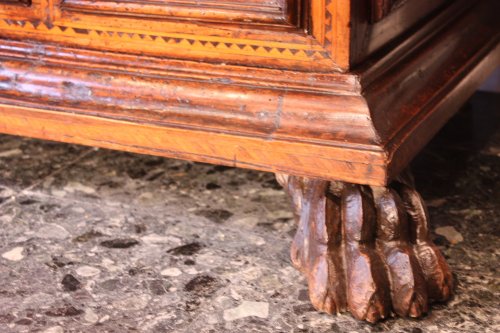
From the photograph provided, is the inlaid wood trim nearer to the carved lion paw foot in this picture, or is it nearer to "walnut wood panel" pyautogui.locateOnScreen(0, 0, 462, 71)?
"walnut wood panel" pyautogui.locateOnScreen(0, 0, 462, 71)

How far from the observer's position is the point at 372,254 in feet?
2.82

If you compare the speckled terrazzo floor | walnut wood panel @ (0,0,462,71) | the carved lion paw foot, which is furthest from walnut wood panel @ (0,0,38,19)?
the carved lion paw foot

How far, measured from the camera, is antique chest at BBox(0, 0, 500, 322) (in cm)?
85

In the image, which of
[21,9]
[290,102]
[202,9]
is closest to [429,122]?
[290,102]

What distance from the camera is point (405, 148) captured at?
2.83 ft

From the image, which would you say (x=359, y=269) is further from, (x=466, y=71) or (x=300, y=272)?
(x=466, y=71)

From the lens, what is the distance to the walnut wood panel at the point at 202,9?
2.80 feet

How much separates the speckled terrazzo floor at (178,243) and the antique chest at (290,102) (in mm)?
51

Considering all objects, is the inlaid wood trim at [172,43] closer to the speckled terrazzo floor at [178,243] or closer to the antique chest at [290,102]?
the antique chest at [290,102]

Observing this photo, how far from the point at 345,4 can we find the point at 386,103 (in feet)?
0.36

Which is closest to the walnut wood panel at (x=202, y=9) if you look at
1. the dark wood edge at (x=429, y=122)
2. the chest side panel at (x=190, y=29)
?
the chest side panel at (x=190, y=29)

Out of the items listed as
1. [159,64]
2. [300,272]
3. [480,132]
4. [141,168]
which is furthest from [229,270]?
[480,132]

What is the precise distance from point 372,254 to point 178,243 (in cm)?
26

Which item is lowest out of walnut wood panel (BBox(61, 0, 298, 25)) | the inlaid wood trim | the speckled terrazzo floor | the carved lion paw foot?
the speckled terrazzo floor
